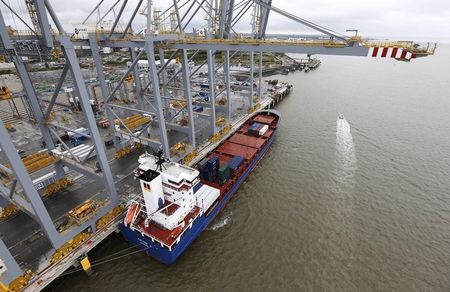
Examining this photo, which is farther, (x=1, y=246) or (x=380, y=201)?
(x=380, y=201)

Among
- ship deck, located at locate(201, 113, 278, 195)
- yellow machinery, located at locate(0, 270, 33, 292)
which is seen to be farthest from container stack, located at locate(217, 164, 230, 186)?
yellow machinery, located at locate(0, 270, 33, 292)

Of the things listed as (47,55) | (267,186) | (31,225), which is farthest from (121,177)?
(267,186)

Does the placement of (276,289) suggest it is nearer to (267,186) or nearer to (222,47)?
(267,186)

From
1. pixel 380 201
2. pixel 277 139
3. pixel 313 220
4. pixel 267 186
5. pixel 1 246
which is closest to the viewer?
pixel 1 246

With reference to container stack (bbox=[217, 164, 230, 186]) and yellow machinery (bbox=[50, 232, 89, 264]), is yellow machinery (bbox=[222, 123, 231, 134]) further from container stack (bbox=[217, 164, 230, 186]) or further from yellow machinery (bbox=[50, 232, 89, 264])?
yellow machinery (bbox=[50, 232, 89, 264])

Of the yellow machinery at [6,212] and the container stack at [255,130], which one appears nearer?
the yellow machinery at [6,212]

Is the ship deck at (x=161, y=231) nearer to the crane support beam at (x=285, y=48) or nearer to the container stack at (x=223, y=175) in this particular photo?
the container stack at (x=223, y=175)

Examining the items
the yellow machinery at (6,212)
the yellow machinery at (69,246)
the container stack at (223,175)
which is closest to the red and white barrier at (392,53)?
the container stack at (223,175)
